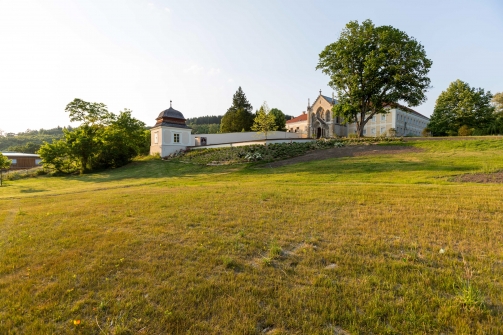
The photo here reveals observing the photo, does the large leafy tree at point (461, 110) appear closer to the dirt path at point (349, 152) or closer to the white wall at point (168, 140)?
the dirt path at point (349, 152)

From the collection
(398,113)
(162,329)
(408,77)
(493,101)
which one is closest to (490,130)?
(493,101)

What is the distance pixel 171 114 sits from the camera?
42.2m

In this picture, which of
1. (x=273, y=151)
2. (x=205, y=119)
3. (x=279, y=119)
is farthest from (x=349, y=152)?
(x=205, y=119)

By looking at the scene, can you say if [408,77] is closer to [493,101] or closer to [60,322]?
[493,101]

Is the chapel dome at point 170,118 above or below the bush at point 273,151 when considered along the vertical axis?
above

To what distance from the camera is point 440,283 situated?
147 inches

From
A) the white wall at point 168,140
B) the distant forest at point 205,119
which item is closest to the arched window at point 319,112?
the white wall at point 168,140

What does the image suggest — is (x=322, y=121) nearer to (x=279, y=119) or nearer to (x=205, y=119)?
(x=279, y=119)

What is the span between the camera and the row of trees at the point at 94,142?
35.0m

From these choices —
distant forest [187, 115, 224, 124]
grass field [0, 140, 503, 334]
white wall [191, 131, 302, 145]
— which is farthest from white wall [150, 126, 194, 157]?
distant forest [187, 115, 224, 124]

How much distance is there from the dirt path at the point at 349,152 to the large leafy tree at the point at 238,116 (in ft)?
118

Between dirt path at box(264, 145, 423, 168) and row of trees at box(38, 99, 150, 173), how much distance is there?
84.4 feet

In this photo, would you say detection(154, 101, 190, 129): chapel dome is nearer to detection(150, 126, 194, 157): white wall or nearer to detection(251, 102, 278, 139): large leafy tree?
detection(150, 126, 194, 157): white wall

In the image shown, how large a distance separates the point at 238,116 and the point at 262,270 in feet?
199
